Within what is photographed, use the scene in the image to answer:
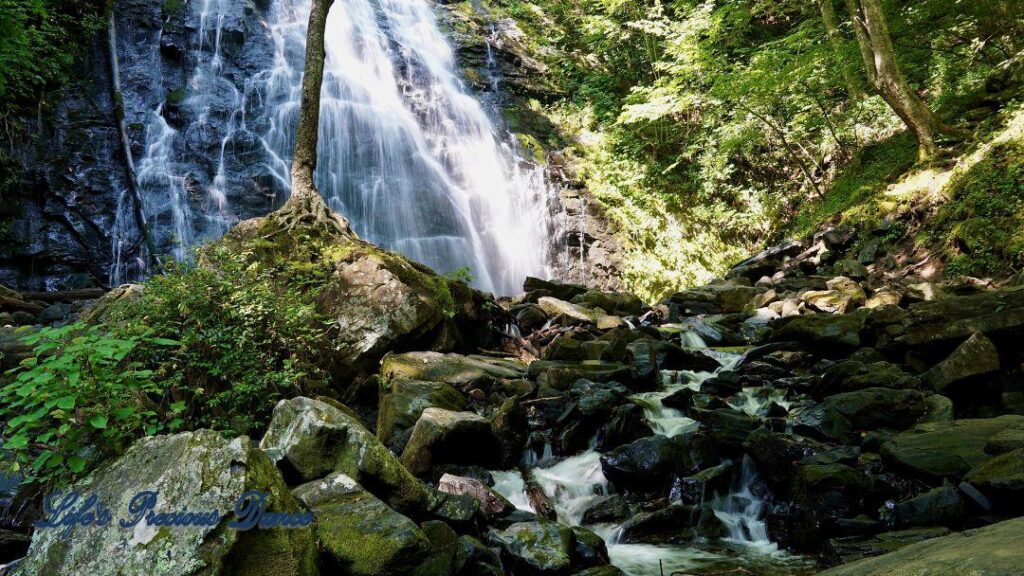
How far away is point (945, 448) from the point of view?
430cm

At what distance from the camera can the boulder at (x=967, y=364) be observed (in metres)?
5.49

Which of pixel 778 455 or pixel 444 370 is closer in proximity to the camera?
pixel 778 455

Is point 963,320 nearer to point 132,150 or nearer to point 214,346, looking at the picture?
point 214,346

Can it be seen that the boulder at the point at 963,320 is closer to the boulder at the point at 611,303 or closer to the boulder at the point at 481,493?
the boulder at the point at 481,493

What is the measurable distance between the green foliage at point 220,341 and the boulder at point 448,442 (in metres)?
1.37

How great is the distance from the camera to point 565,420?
20.0 ft

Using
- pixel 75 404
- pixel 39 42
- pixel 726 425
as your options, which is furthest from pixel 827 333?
pixel 39 42

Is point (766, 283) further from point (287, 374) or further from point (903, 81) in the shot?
point (287, 374)

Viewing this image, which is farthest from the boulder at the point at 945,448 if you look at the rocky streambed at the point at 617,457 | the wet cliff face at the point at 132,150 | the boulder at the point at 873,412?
the wet cliff face at the point at 132,150

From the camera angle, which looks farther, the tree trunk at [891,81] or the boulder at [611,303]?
the boulder at [611,303]

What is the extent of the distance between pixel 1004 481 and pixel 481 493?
3.50 metres

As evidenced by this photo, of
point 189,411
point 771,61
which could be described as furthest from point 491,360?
point 771,61

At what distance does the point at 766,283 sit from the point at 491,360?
752 centimetres

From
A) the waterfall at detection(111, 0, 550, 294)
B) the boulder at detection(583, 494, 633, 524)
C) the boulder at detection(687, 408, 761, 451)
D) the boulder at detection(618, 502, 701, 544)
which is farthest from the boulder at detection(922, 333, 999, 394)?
the waterfall at detection(111, 0, 550, 294)
